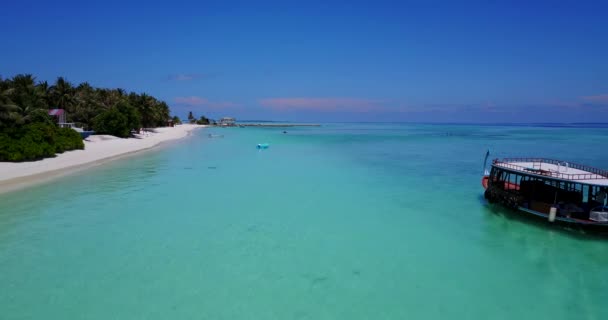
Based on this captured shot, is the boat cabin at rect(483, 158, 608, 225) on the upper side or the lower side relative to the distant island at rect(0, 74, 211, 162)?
lower

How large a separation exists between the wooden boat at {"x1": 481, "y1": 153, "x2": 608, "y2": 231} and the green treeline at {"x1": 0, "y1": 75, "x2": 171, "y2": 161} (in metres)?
37.5

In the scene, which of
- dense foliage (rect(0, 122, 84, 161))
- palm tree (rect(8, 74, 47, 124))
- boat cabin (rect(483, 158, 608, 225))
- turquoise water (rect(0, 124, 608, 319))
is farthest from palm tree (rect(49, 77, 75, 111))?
boat cabin (rect(483, 158, 608, 225))

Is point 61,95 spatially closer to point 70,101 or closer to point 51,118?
point 70,101

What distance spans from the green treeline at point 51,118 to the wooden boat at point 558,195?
37.5 m

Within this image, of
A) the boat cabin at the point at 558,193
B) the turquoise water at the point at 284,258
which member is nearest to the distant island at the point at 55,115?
the turquoise water at the point at 284,258

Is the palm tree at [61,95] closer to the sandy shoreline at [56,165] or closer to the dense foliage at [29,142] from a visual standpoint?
the sandy shoreline at [56,165]

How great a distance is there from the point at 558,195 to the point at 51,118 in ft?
177

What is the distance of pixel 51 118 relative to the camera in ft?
151

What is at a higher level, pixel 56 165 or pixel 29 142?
pixel 29 142

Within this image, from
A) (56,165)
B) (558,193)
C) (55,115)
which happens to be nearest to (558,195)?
(558,193)

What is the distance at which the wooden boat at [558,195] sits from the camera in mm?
15922

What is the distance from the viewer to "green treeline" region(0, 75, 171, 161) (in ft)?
105

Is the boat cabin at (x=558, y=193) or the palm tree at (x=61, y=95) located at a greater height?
the palm tree at (x=61, y=95)

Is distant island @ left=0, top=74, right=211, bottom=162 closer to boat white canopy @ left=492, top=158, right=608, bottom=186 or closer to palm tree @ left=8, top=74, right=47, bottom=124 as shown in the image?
palm tree @ left=8, top=74, right=47, bottom=124
